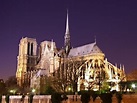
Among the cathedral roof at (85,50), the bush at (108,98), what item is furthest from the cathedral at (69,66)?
the bush at (108,98)

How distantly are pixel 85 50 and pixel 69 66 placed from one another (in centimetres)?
683

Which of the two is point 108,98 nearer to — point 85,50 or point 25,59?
point 85,50

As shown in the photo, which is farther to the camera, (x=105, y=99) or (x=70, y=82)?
(x=70, y=82)

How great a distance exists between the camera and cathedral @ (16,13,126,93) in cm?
5426

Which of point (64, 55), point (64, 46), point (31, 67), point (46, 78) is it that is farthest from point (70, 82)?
point (31, 67)

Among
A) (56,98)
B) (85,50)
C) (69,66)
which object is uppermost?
(85,50)

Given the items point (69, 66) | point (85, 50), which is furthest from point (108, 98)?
point (85, 50)

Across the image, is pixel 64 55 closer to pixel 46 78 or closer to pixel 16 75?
pixel 46 78

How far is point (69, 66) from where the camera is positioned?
6650 centimetres

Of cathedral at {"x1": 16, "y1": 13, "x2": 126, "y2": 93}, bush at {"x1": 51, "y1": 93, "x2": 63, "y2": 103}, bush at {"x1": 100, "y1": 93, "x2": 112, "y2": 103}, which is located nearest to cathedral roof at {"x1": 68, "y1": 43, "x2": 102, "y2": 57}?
cathedral at {"x1": 16, "y1": 13, "x2": 126, "y2": 93}

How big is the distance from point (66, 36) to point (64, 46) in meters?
3.38

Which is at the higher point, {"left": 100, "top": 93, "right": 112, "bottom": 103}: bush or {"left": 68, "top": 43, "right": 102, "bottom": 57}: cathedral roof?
{"left": 68, "top": 43, "right": 102, "bottom": 57}: cathedral roof

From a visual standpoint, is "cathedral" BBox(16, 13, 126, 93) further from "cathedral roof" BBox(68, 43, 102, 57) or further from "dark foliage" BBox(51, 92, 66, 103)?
"dark foliage" BBox(51, 92, 66, 103)

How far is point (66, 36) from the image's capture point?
81188mm
